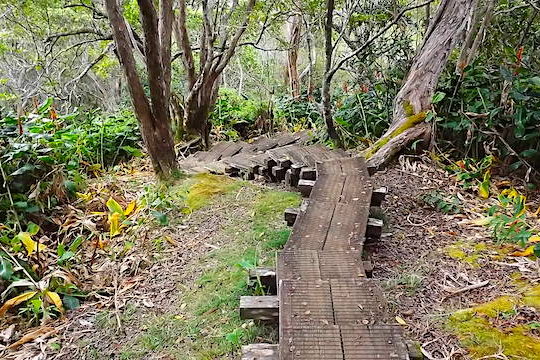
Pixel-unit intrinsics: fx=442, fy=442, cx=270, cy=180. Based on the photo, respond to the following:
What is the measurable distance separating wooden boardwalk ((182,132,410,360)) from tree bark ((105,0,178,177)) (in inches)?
76.4

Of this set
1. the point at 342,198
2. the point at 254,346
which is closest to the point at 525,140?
the point at 342,198

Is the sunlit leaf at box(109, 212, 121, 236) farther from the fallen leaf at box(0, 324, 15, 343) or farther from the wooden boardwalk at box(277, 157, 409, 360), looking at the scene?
the wooden boardwalk at box(277, 157, 409, 360)

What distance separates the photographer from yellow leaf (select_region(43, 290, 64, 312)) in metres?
3.33

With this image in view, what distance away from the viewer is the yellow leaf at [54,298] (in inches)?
131

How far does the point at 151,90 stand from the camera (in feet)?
16.5

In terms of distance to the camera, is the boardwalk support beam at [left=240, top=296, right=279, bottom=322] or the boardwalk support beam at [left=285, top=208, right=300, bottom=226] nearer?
the boardwalk support beam at [left=240, top=296, right=279, bottom=322]

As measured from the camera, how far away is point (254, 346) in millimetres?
2266

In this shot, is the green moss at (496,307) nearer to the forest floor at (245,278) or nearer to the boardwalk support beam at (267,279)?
the forest floor at (245,278)

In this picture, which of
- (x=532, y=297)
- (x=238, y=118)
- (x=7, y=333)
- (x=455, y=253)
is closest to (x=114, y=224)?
(x=7, y=333)

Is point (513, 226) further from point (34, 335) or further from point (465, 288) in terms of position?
point (34, 335)

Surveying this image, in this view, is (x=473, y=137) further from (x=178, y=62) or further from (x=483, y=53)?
(x=178, y=62)

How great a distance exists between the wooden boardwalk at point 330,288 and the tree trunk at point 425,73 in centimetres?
145

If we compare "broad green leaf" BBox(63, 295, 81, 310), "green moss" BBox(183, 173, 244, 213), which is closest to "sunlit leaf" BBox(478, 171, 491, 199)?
"green moss" BBox(183, 173, 244, 213)

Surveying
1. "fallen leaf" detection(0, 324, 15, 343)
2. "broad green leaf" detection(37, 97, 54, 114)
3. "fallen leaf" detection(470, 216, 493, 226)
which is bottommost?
"fallen leaf" detection(0, 324, 15, 343)
